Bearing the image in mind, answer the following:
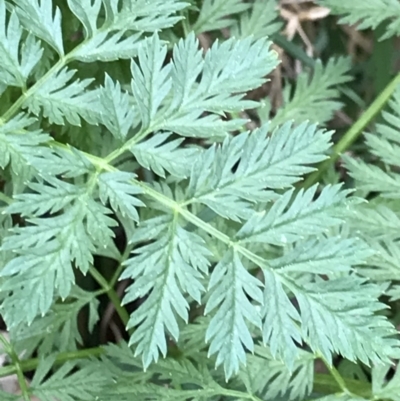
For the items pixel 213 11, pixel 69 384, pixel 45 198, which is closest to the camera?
pixel 45 198

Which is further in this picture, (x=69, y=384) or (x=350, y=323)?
(x=69, y=384)

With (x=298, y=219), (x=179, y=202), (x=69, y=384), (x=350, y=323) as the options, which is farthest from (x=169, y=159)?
(x=69, y=384)

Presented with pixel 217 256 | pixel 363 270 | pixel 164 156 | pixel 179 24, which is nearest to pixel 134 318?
pixel 164 156

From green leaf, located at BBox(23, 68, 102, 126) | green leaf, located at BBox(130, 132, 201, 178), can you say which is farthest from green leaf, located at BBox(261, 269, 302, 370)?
green leaf, located at BBox(23, 68, 102, 126)

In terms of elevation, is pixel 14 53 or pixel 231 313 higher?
pixel 14 53

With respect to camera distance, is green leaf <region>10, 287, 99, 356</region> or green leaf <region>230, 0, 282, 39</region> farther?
green leaf <region>230, 0, 282, 39</region>

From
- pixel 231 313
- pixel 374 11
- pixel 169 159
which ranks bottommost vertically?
pixel 231 313

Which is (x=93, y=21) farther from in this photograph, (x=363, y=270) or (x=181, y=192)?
(x=363, y=270)

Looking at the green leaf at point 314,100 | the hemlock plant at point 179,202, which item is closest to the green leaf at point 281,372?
the hemlock plant at point 179,202

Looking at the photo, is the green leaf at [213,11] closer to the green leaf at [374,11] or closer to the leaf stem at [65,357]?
the green leaf at [374,11]

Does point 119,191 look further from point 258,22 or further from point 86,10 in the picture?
point 258,22

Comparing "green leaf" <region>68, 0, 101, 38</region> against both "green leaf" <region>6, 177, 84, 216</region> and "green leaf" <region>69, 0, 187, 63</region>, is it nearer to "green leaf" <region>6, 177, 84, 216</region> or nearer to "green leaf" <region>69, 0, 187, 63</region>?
"green leaf" <region>69, 0, 187, 63</region>

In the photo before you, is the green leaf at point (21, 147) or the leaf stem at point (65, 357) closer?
the green leaf at point (21, 147)
